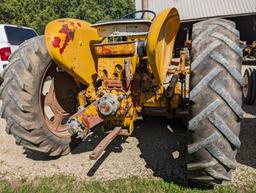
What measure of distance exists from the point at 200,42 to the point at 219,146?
2.96 ft

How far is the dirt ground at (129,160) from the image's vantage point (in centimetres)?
327

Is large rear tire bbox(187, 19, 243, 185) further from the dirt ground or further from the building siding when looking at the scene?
the building siding

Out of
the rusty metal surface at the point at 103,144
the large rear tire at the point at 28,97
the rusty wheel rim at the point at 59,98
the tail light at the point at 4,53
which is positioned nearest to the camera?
the rusty metal surface at the point at 103,144

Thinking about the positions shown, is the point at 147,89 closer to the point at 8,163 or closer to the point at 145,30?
the point at 145,30

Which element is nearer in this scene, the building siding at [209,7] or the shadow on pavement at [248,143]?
the shadow on pavement at [248,143]

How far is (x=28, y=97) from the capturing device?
3.27 meters

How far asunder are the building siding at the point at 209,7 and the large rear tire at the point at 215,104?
15.8 metres

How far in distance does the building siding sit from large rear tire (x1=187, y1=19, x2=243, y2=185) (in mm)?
15834

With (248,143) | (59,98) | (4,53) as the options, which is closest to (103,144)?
(59,98)

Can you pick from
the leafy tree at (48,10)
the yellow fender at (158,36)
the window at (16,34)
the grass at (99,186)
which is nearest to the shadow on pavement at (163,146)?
the grass at (99,186)

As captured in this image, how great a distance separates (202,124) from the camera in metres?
2.35

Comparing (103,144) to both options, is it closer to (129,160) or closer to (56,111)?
(129,160)

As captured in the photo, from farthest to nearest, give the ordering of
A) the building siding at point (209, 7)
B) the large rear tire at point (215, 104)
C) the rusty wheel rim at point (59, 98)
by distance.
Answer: the building siding at point (209, 7) → the rusty wheel rim at point (59, 98) → the large rear tire at point (215, 104)

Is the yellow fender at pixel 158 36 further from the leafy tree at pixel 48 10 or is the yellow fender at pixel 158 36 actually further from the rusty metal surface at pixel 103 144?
the leafy tree at pixel 48 10
